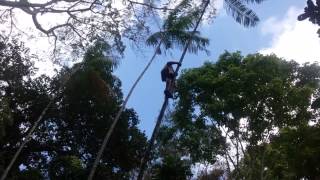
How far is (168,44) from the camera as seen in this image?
16562mm

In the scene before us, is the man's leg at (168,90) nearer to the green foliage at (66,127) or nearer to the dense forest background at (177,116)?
the dense forest background at (177,116)

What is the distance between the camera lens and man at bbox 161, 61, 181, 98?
10.8 m

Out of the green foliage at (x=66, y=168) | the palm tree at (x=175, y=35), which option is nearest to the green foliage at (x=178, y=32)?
the palm tree at (x=175, y=35)

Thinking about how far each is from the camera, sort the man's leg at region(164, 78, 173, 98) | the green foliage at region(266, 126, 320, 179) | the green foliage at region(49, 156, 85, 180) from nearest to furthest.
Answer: the man's leg at region(164, 78, 173, 98) < the green foliage at region(266, 126, 320, 179) < the green foliage at region(49, 156, 85, 180)

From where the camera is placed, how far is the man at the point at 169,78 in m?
10.8

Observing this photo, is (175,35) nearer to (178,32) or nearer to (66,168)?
(178,32)

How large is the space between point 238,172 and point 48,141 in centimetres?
1024

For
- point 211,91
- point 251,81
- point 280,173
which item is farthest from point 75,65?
point 280,173

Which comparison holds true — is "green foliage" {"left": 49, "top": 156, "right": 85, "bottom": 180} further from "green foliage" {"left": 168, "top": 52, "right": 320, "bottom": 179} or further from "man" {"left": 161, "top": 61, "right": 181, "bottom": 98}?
"man" {"left": 161, "top": 61, "right": 181, "bottom": 98}

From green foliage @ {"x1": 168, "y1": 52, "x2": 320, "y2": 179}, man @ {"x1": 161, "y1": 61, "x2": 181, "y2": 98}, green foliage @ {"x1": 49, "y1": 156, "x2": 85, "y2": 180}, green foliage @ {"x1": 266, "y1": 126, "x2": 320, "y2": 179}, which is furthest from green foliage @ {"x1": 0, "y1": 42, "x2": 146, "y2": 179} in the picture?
man @ {"x1": 161, "y1": 61, "x2": 181, "y2": 98}

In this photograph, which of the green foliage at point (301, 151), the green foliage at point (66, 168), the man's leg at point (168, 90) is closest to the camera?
the man's leg at point (168, 90)

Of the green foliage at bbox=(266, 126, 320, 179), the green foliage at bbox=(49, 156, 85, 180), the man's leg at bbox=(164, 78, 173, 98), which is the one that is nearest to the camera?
the man's leg at bbox=(164, 78, 173, 98)

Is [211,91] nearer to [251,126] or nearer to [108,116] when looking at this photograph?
[251,126]

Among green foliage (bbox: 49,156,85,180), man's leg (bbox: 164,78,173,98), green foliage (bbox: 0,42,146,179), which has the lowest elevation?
man's leg (bbox: 164,78,173,98)
